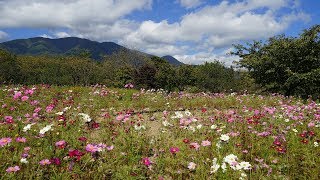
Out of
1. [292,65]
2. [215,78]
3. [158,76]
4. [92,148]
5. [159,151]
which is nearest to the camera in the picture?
[92,148]

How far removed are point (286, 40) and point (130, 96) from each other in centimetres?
1047

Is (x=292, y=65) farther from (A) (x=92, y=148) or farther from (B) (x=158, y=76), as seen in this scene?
(B) (x=158, y=76)

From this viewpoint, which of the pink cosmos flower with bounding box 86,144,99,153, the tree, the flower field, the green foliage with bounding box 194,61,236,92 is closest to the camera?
the pink cosmos flower with bounding box 86,144,99,153

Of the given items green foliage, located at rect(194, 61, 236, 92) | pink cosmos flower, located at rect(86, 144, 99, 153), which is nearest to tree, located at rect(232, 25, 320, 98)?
pink cosmos flower, located at rect(86, 144, 99, 153)

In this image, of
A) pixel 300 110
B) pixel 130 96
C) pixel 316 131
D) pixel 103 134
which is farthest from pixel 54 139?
pixel 130 96

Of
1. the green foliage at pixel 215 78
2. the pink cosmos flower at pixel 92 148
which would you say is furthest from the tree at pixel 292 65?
the green foliage at pixel 215 78

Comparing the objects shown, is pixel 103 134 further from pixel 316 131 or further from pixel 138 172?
pixel 316 131

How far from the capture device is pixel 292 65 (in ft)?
59.7

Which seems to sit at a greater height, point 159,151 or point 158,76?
point 158,76

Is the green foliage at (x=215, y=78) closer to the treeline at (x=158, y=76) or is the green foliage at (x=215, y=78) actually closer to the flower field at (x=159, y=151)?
the treeline at (x=158, y=76)

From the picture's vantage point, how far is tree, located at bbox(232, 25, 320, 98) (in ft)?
58.0

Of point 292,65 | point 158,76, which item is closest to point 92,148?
point 292,65

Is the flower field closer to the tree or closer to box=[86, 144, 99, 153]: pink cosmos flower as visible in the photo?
box=[86, 144, 99, 153]: pink cosmos flower

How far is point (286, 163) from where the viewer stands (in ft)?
15.6
